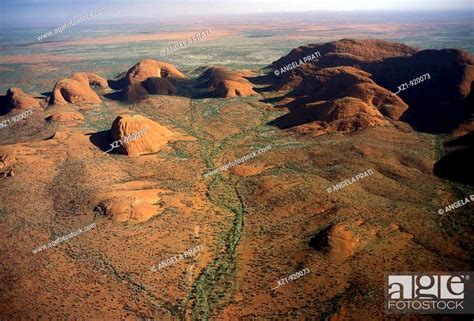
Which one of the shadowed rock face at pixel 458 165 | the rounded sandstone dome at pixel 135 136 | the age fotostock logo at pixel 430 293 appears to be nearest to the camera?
the age fotostock logo at pixel 430 293

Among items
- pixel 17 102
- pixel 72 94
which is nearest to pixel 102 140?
pixel 72 94

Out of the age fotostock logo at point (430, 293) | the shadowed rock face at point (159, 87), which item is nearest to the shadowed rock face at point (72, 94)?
the shadowed rock face at point (159, 87)

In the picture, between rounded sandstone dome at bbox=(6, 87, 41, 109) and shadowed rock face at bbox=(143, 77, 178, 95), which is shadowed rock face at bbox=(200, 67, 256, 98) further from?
rounded sandstone dome at bbox=(6, 87, 41, 109)

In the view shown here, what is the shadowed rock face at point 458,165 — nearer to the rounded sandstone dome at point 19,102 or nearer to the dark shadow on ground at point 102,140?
the dark shadow on ground at point 102,140

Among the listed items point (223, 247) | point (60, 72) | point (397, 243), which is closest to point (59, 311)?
point (223, 247)

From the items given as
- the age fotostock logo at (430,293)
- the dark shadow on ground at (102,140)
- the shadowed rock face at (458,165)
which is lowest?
the age fotostock logo at (430,293)

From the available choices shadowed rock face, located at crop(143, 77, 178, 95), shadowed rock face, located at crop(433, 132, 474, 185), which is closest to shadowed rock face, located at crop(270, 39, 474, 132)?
shadowed rock face, located at crop(433, 132, 474, 185)
